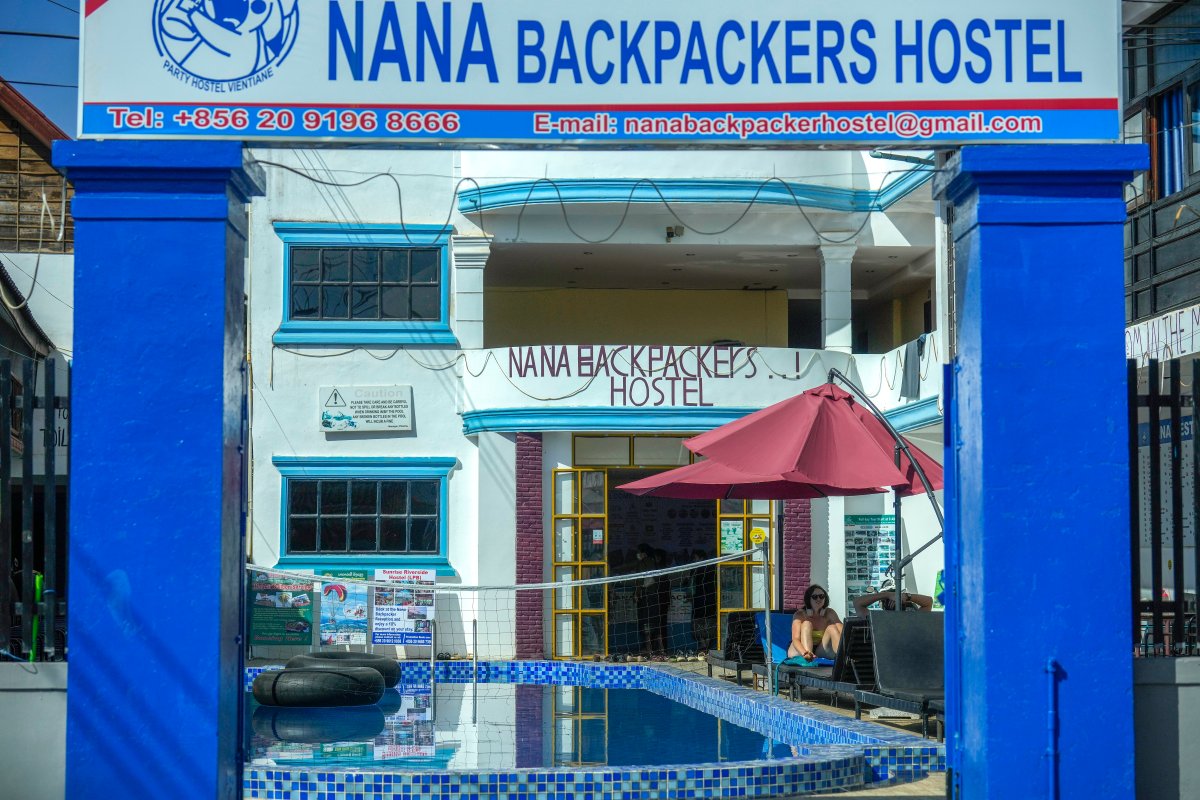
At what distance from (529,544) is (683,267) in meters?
5.87

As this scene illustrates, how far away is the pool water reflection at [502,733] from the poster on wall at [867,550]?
648 centimetres

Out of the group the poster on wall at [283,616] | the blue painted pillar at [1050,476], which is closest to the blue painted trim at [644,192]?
the poster on wall at [283,616]

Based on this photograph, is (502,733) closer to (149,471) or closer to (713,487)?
(713,487)

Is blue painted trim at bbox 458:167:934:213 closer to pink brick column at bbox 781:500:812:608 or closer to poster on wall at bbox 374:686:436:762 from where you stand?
pink brick column at bbox 781:500:812:608

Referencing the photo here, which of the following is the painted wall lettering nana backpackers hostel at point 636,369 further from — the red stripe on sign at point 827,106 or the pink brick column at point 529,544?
the red stripe on sign at point 827,106

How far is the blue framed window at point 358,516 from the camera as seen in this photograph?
22625 millimetres

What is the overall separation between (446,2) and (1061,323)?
3.12 metres

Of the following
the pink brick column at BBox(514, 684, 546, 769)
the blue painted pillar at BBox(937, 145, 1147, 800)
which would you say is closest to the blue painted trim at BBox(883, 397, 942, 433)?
the pink brick column at BBox(514, 684, 546, 769)

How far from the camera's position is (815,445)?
13.5m

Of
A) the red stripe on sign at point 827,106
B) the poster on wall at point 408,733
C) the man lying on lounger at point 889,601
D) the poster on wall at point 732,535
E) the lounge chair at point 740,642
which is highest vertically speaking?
the red stripe on sign at point 827,106

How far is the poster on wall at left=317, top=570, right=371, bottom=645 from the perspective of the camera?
2119 cm

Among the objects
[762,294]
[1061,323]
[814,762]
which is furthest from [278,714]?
[762,294]

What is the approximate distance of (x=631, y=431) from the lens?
872 inches

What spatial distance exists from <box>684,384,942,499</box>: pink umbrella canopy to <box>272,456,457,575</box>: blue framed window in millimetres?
9471
